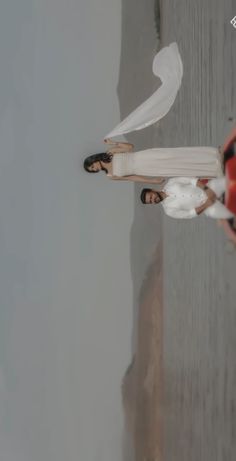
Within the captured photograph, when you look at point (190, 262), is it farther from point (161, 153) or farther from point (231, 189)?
point (231, 189)

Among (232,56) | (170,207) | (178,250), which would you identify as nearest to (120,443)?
(178,250)

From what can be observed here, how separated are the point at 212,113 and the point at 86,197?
0.51 meters

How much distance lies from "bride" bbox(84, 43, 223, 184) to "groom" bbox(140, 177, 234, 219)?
66 mm

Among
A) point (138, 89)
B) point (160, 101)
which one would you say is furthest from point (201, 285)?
point (138, 89)

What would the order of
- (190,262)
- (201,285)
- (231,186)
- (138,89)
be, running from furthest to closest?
1. (138,89)
2. (190,262)
3. (201,285)
4. (231,186)

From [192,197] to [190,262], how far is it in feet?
2.03

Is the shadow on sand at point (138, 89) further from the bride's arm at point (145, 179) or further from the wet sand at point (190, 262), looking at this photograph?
the bride's arm at point (145, 179)

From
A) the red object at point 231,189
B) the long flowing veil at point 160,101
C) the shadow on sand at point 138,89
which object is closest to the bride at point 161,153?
the long flowing veil at point 160,101

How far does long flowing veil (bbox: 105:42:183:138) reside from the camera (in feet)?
3.86

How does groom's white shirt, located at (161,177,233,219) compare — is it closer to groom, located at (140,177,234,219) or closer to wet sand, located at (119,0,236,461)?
groom, located at (140,177,234,219)

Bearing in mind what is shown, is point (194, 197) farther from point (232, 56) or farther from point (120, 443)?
point (120, 443)

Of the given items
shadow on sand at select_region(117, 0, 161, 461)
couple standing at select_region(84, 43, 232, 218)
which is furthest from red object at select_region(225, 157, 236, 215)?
shadow on sand at select_region(117, 0, 161, 461)

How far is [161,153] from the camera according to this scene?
1192mm

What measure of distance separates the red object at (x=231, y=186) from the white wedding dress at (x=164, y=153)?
141mm
